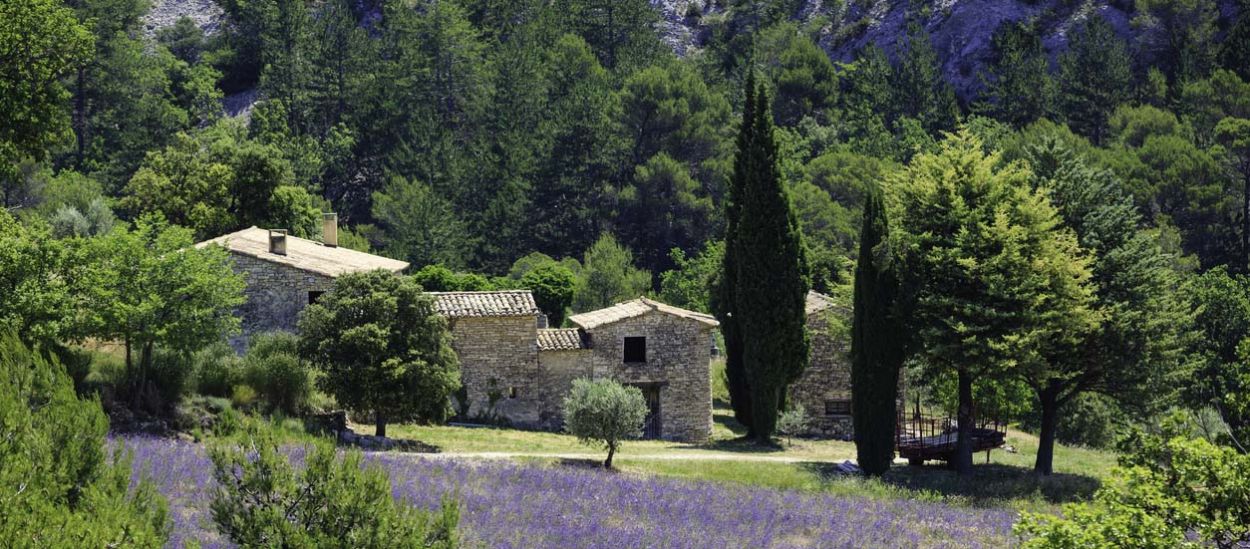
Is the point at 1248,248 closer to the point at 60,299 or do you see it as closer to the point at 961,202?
the point at 961,202

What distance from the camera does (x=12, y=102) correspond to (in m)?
30.8

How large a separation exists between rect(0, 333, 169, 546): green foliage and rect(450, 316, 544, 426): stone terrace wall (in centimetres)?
2402

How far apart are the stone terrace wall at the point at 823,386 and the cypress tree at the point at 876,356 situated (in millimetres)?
11823

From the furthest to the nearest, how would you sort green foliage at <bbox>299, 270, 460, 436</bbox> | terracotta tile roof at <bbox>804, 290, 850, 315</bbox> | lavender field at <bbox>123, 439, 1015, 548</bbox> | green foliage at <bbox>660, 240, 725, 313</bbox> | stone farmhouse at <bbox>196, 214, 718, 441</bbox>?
green foliage at <bbox>660, 240, 725, 313</bbox> < terracotta tile roof at <bbox>804, 290, 850, 315</bbox> < stone farmhouse at <bbox>196, 214, 718, 441</bbox> < green foliage at <bbox>299, 270, 460, 436</bbox> < lavender field at <bbox>123, 439, 1015, 548</bbox>

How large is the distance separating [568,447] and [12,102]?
623 inches

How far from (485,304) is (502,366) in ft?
6.35

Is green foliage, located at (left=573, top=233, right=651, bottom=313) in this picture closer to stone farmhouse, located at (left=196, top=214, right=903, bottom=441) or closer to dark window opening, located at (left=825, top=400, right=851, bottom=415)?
dark window opening, located at (left=825, top=400, right=851, bottom=415)

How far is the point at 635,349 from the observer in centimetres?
4316

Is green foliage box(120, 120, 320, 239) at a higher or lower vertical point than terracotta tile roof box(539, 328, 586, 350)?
higher

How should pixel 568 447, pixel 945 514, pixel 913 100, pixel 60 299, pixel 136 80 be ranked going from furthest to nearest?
pixel 913 100
pixel 136 80
pixel 568 447
pixel 60 299
pixel 945 514

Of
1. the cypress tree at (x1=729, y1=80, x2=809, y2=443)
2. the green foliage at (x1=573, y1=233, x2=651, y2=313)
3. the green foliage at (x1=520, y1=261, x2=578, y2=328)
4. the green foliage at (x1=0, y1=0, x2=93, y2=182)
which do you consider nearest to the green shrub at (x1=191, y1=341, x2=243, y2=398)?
the green foliage at (x1=0, y1=0, x2=93, y2=182)

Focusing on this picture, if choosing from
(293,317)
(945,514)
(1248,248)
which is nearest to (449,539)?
(945,514)

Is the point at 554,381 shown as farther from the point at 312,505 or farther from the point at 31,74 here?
the point at 312,505

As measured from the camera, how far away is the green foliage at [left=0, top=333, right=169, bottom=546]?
14141 millimetres
